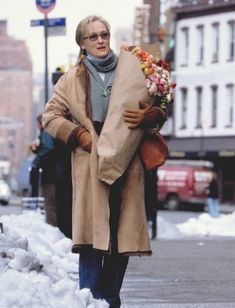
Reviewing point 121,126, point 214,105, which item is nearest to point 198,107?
point 214,105

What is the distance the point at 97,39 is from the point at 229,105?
6344cm

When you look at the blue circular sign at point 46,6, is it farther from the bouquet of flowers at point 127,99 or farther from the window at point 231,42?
the window at point 231,42

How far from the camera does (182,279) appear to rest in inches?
520

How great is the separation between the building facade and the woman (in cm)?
6213

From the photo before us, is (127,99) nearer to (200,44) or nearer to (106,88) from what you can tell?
(106,88)

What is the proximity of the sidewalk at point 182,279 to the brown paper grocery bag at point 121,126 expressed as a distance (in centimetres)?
210

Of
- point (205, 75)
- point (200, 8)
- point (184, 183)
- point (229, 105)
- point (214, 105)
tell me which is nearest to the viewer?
point (184, 183)

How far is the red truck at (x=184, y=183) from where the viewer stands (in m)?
56.5

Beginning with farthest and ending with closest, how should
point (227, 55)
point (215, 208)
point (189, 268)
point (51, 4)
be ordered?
point (227, 55), point (215, 208), point (51, 4), point (189, 268)

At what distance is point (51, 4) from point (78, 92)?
15092 mm

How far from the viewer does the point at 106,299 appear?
28.1 feet

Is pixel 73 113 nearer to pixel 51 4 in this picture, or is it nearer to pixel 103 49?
pixel 103 49

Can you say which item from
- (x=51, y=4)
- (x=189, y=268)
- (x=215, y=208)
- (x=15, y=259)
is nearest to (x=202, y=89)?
(x=215, y=208)

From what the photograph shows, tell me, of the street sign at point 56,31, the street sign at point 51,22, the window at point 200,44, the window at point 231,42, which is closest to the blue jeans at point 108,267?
the street sign at point 51,22
